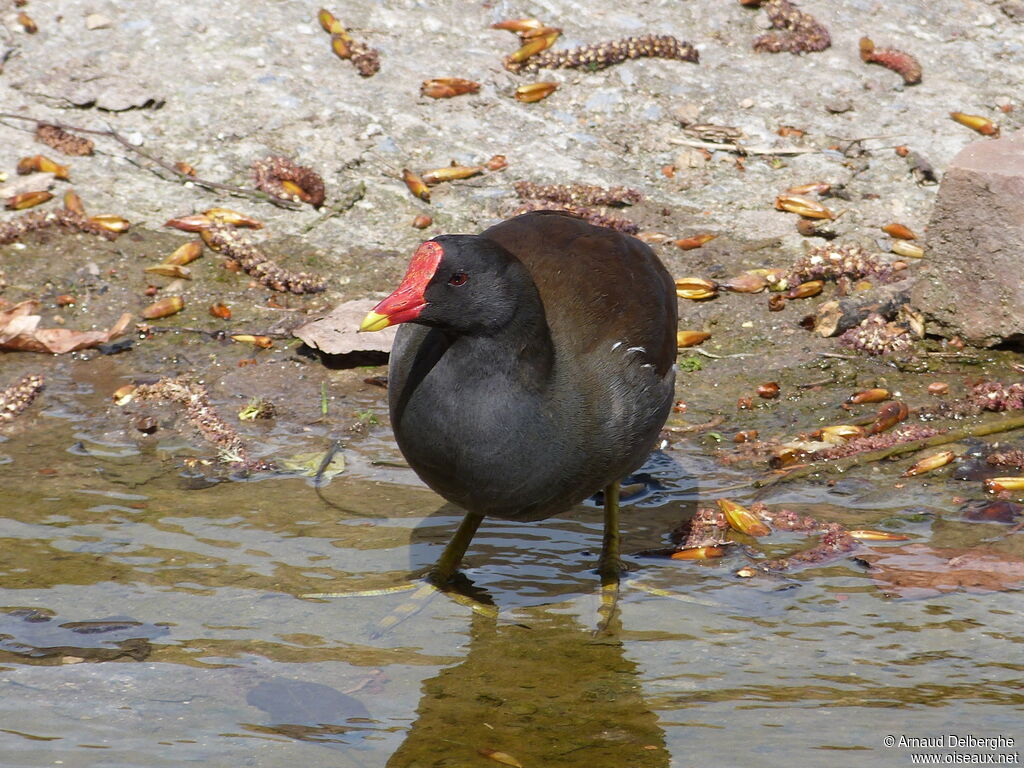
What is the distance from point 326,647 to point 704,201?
3941mm

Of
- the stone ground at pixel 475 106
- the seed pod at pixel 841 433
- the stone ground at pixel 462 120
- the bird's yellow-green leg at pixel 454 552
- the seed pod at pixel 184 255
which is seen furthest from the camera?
the stone ground at pixel 475 106

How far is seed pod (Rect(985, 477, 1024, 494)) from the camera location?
472 cm

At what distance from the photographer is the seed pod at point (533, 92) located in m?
7.39

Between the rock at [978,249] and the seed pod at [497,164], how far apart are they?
8.07ft

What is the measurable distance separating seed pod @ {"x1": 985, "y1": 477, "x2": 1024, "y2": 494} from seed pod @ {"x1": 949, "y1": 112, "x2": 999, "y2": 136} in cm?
317

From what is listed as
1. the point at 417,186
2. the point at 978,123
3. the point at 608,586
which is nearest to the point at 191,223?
the point at 417,186

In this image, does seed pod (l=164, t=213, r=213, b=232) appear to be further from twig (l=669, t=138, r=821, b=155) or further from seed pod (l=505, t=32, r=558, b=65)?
twig (l=669, t=138, r=821, b=155)

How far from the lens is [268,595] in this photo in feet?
13.5

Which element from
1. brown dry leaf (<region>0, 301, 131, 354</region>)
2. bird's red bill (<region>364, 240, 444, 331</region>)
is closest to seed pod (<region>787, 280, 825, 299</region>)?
bird's red bill (<region>364, 240, 444, 331</region>)

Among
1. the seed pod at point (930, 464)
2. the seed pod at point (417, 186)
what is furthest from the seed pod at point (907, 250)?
the seed pod at point (417, 186)

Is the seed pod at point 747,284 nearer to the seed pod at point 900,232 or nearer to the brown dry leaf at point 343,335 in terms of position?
the seed pod at point 900,232

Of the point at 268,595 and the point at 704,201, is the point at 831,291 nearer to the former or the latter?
the point at 704,201

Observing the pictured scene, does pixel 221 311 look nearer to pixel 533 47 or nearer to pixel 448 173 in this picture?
pixel 448 173

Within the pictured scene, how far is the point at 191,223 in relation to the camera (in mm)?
6434
